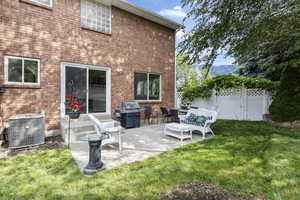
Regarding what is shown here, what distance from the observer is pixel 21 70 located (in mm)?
5164

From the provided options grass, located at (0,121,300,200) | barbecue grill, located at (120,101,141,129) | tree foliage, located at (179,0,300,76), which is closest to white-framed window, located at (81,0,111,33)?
tree foliage, located at (179,0,300,76)

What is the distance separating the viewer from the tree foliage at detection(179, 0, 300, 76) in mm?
5613

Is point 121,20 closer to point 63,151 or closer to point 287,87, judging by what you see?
point 63,151

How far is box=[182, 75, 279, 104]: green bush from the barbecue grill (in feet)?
16.6

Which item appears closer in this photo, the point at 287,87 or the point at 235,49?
the point at 235,49

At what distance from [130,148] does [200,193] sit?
2426 mm

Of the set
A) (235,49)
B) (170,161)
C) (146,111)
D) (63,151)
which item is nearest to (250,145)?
(170,161)

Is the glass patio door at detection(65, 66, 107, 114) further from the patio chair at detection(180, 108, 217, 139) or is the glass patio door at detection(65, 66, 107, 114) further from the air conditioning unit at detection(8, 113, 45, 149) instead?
the patio chair at detection(180, 108, 217, 139)

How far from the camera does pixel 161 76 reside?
30.5ft

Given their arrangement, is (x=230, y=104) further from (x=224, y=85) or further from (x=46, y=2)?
(x=46, y=2)

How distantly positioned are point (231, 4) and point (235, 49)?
166 cm

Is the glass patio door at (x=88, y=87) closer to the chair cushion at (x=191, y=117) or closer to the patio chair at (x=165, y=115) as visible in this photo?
the patio chair at (x=165, y=115)

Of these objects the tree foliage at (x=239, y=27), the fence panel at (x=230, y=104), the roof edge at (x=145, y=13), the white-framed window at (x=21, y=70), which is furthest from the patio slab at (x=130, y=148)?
A: the roof edge at (x=145, y=13)

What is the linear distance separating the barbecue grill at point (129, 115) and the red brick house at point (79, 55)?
0.79m
